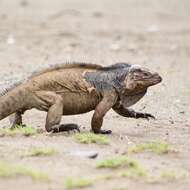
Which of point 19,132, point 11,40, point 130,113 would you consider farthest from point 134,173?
point 11,40

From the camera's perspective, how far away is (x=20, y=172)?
A: 26.7 ft

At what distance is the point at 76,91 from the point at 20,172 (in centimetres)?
265

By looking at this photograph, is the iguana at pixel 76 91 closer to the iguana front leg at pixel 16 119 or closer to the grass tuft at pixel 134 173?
the iguana front leg at pixel 16 119

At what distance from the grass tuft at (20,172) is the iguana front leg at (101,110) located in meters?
2.36

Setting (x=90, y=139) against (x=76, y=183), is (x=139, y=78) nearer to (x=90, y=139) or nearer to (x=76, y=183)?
(x=90, y=139)

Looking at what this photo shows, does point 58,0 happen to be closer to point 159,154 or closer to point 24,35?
point 24,35

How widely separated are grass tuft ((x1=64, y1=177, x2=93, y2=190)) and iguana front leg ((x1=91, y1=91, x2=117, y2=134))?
101 inches

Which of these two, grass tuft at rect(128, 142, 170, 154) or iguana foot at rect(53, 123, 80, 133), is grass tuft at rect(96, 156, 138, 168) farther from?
iguana foot at rect(53, 123, 80, 133)

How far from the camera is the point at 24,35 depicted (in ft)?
66.0

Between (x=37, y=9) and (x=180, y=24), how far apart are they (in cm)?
392

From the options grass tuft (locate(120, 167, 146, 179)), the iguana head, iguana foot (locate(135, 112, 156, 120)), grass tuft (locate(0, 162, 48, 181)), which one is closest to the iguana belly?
the iguana head

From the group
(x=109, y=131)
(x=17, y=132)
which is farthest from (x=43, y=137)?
(x=109, y=131)

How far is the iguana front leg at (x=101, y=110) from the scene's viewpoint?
34.4ft

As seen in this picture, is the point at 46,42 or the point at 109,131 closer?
the point at 109,131
